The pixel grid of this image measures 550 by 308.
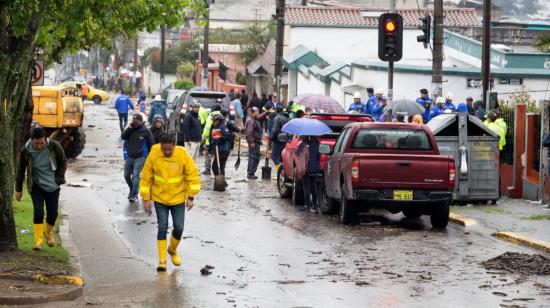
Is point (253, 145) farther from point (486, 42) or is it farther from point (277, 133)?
point (486, 42)

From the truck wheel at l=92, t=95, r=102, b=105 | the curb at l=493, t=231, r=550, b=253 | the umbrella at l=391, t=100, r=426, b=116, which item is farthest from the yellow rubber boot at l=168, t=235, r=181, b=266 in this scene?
the truck wheel at l=92, t=95, r=102, b=105

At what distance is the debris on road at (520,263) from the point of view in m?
14.2

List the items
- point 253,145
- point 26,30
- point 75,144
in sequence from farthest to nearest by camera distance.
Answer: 1. point 75,144
2. point 253,145
3. point 26,30

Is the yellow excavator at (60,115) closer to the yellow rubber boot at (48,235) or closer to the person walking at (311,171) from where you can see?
the person walking at (311,171)

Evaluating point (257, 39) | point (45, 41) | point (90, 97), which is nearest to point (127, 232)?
point (45, 41)

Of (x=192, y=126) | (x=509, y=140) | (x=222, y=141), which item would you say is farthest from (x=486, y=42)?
(x=192, y=126)

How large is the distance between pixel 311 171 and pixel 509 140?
227 inches

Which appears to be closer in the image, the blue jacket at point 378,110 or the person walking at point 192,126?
the blue jacket at point 378,110

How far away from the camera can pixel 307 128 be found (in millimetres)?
21359

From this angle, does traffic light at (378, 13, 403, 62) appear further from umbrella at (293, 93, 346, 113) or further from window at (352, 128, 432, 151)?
window at (352, 128, 432, 151)

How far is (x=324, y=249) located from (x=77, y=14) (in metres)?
4.71

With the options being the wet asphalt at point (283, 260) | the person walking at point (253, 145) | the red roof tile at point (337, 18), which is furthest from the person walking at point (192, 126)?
the red roof tile at point (337, 18)

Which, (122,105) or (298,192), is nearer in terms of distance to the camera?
(298,192)

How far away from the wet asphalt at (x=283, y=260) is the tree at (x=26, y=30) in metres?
1.55
